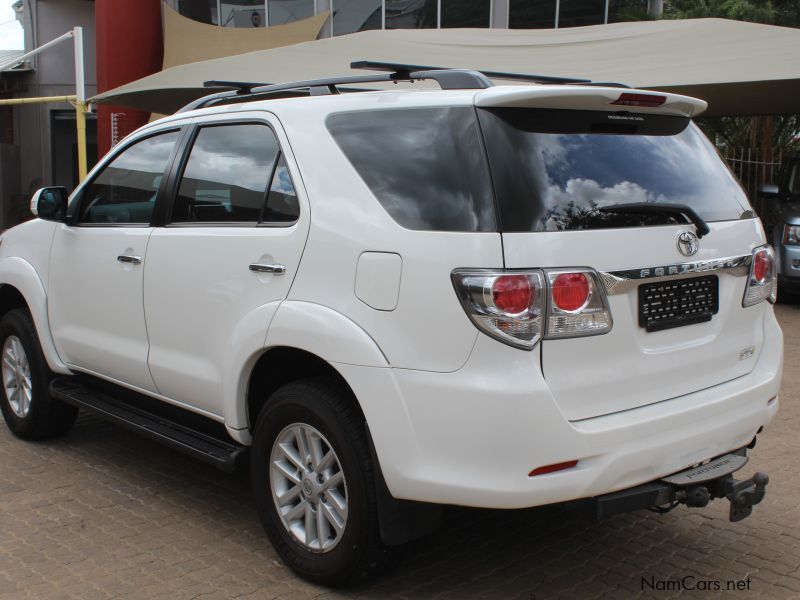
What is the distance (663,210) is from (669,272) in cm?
23

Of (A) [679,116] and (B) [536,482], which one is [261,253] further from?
(A) [679,116]

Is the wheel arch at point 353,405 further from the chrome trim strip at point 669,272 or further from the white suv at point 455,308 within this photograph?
the chrome trim strip at point 669,272

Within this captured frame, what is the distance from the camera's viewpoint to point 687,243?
10.2ft

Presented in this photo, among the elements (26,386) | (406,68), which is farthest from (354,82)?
(26,386)

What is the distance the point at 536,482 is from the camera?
2.73m

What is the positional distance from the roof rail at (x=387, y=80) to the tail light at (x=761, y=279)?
91 centimetres

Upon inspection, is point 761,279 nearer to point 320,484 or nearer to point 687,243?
point 687,243

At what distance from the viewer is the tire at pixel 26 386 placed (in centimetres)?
503

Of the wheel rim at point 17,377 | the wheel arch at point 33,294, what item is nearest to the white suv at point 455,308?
the wheel arch at point 33,294

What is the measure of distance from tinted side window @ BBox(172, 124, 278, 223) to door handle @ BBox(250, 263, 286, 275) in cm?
23

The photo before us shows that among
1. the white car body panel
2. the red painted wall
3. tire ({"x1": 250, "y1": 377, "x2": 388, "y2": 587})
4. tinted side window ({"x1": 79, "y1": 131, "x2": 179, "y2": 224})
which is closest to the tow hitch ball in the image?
tire ({"x1": 250, "y1": 377, "x2": 388, "y2": 587})

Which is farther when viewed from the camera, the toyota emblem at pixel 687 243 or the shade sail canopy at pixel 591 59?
the shade sail canopy at pixel 591 59

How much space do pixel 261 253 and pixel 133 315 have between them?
1.07 metres

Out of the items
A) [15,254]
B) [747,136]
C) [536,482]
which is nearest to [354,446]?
[536,482]
